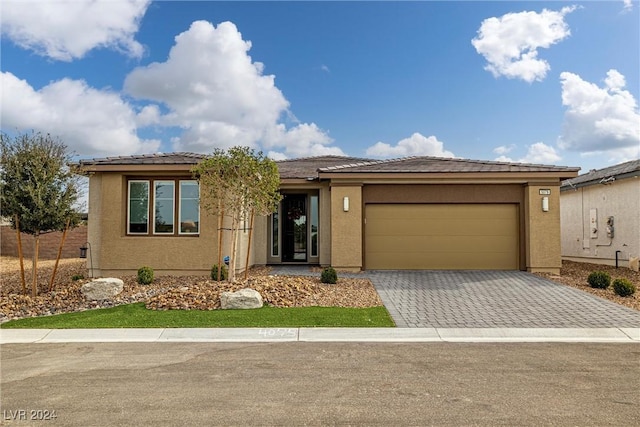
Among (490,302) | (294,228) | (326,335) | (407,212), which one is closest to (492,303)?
(490,302)

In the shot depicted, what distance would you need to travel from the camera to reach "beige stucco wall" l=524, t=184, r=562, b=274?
12930mm

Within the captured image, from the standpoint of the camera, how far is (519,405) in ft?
13.6

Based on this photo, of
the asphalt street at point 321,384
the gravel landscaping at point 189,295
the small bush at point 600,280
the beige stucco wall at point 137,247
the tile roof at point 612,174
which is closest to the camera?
the asphalt street at point 321,384

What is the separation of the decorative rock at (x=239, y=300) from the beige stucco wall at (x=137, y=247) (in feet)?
11.6

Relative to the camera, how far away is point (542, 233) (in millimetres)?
12984

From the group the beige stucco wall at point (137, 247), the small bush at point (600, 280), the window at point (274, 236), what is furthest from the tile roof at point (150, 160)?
the small bush at point (600, 280)

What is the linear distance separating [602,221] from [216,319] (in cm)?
1452

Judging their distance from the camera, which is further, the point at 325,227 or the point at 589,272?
the point at 325,227

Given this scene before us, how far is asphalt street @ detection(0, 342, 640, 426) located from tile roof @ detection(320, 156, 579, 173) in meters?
7.59

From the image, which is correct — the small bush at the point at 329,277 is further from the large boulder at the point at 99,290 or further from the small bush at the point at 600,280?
the small bush at the point at 600,280

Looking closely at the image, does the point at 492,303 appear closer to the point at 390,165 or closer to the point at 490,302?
the point at 490,302

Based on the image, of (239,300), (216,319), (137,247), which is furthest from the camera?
(137,247)

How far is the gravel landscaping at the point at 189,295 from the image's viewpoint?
348 inches

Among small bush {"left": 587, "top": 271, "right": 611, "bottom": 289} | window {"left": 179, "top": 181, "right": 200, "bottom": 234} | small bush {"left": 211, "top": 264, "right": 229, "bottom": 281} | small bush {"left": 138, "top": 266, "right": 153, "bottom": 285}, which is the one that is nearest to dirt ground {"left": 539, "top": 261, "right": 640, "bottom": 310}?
small bush {"left": 587, "top": 271, "right": 611, "bottom": 289}
